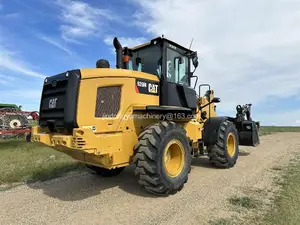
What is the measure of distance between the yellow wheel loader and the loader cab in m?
0.02

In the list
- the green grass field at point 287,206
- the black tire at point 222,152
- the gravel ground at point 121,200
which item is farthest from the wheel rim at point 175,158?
the black tire at point 222,152

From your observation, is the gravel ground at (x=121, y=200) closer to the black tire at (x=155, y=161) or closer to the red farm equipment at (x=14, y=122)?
the black tire at (x=155, y=161)

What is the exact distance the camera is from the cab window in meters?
7.02

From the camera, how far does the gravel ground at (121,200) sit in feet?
15.3

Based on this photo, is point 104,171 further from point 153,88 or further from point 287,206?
point 287,206

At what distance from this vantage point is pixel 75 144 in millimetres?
4855

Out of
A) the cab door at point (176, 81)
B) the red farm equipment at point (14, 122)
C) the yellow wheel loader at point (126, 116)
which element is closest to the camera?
the yellow wheel loader at point (126, 116)

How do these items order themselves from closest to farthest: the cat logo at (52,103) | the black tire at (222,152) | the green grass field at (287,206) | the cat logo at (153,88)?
the green grass field at (287,206), the cat logo at (52,103), the cat logo at (153,88), the black tire at (222,152)

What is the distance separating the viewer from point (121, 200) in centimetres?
552

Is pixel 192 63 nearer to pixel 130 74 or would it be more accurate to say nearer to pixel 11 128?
pixel 130 74

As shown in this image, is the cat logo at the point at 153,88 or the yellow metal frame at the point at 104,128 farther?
the cat logo at the point at 153,88

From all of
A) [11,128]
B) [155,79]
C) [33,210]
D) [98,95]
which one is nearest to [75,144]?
[98,95]

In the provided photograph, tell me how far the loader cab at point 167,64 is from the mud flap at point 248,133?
3.97m

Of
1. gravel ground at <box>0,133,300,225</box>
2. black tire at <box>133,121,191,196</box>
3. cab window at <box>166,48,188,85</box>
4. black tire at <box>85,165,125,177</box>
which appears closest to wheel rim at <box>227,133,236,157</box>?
gravel ground at <box>0,133,300,225</box>
